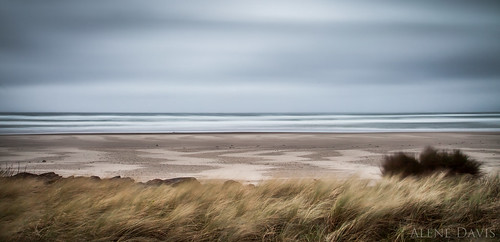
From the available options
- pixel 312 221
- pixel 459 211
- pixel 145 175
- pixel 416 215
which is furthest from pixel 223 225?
pixel 145 175

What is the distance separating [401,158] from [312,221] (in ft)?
19.3

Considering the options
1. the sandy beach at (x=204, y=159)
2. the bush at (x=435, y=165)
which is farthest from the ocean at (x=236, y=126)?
the bush at (x=435, y=165)

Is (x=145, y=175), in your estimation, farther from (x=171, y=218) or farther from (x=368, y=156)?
(x=368, y=156)

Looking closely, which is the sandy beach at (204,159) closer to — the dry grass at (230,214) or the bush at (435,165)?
the bush at (435,165)

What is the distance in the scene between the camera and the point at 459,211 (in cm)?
591

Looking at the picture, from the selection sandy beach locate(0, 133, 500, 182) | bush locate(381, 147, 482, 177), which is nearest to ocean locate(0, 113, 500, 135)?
sandy beach locate(0, 133, 500, 182)

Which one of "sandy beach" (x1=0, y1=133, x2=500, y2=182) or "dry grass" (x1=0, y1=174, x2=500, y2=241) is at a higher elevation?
"dry grass" (x1=0, y1=174, x2=500, y2=241)

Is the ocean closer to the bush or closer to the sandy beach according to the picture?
the sandy beach

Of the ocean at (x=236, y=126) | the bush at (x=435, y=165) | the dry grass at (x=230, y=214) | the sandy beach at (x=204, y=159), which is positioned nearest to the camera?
the dry grass at (x=230, y=214)

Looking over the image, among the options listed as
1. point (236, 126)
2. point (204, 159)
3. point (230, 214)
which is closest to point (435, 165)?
point (230, 214)

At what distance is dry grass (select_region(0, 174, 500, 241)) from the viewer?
5.01m

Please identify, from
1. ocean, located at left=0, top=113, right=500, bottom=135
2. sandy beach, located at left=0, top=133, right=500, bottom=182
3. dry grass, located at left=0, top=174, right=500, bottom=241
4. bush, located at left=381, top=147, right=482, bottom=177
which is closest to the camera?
dry grass, located at left=0, top=174, right=500, bottom=241

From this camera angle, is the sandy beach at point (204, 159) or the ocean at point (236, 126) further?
the ocean at point (236, 126)

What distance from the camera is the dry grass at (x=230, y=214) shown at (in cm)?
501
